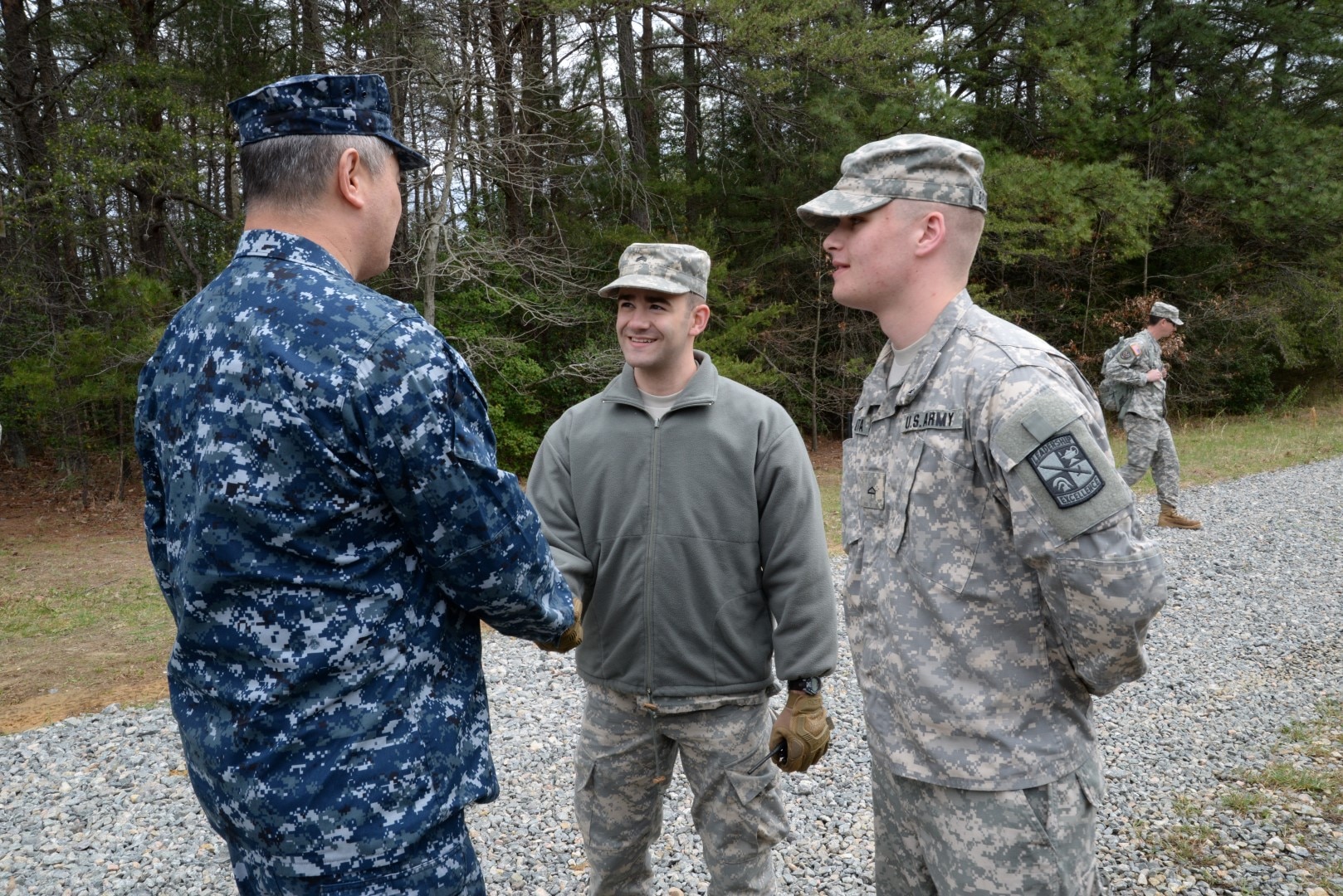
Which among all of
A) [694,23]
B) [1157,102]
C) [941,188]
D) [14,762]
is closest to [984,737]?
[941,188]

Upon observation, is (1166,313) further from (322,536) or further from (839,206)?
(322,536)

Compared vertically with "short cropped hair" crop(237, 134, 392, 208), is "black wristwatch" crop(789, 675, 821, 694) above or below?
below

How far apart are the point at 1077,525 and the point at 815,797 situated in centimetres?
280

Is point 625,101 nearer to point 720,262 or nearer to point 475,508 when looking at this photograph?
point 720,262

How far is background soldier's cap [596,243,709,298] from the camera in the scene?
2.71m

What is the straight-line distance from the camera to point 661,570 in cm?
256

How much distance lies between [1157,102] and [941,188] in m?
22.8

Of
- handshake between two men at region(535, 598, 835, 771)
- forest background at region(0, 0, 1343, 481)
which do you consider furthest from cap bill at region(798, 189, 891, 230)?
forest background at region(0, 0, 1343, 481)

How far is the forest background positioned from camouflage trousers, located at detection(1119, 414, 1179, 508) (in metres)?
7.09

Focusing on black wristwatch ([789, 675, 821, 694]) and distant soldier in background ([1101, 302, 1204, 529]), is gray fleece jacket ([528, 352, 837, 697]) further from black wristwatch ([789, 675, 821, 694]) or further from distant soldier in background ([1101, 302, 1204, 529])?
distant soldier in background ([1101, 302, 1204, 529])

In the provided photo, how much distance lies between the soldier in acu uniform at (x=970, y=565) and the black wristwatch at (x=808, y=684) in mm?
445

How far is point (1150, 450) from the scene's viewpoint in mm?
9172

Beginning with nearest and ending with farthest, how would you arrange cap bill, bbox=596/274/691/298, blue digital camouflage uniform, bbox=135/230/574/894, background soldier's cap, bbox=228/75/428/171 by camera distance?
blue digital camouflage uniform, bbox=135/230/574/894 → background soldier's cap, bbox=228/75/428/171 → cap bill, bbox=596/274/691/298

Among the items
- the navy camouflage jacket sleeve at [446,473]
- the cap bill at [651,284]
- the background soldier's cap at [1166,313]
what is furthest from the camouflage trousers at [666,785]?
the background soldier's cap at [1166,313]
